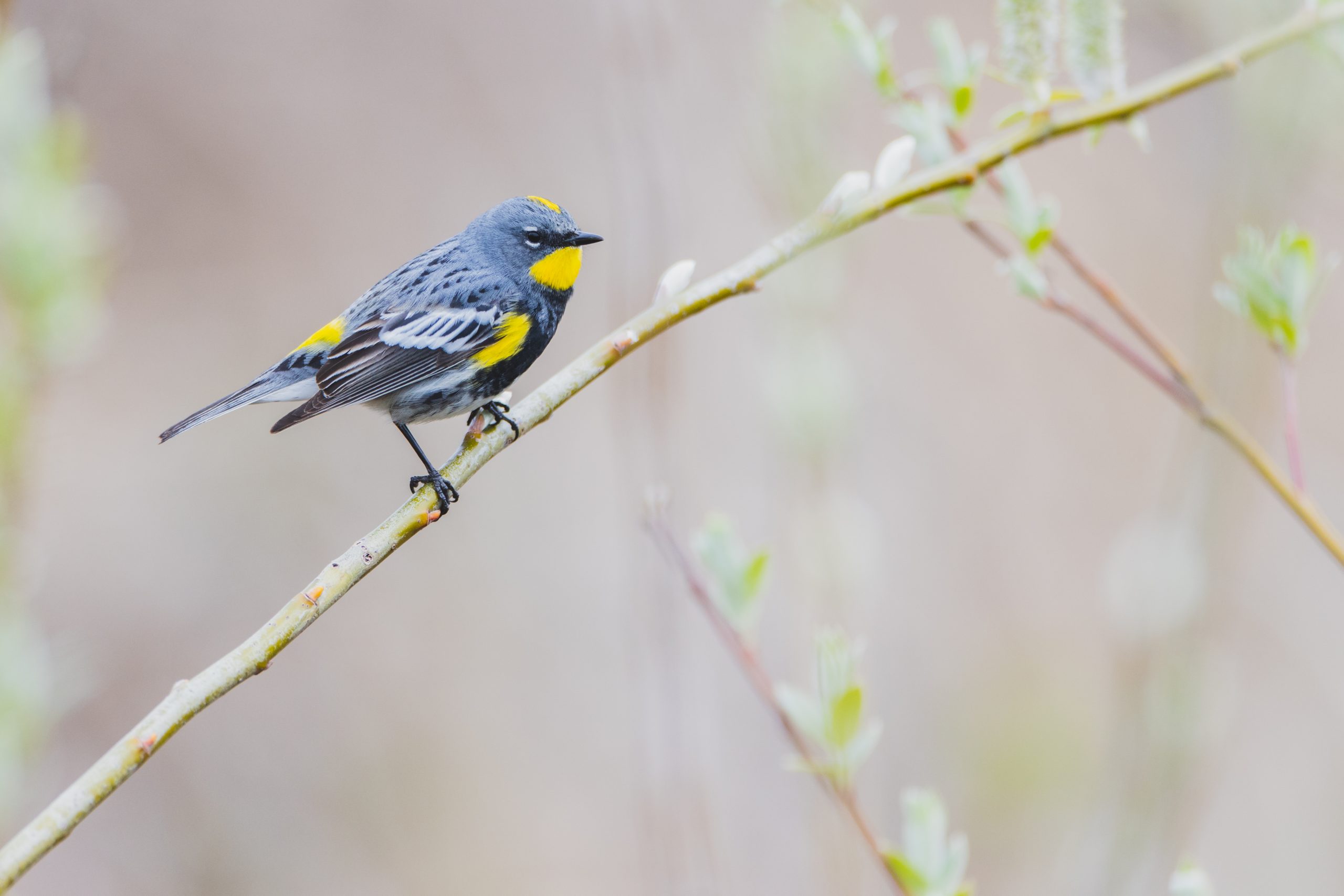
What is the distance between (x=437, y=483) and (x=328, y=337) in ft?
3.22

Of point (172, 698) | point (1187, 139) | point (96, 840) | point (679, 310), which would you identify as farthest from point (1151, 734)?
point (96, 840)

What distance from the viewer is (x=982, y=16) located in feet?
23.8

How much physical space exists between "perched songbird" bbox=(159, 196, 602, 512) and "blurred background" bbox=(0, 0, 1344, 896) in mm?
2134

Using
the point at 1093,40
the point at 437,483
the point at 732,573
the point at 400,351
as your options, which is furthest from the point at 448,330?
the point at 1093,40

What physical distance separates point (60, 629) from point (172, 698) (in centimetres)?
546

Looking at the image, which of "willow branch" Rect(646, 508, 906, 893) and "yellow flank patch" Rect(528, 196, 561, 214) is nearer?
"willow branch" Rect(646, 508, 906, 893)

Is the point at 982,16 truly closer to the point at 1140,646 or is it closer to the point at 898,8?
the point at 898,8

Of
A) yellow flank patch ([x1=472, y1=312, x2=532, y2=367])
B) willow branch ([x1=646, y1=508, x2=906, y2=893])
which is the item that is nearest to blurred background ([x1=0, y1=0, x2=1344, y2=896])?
yellow flank patch ([x1=472, y1=312, x2=532, y2=367])

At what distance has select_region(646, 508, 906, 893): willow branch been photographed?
1.42 metres

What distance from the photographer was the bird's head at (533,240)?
2.62 m

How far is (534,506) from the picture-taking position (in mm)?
6785

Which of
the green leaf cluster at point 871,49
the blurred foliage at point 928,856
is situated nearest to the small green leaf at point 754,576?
the blurred foliage at point 928,856

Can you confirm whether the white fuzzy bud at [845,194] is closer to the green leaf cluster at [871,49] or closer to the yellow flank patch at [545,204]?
the green leaf cluster at [871,49]

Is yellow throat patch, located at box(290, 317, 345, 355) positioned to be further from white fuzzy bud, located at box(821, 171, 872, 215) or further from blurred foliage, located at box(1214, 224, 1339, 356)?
blurred foliage, located at box(1214, 224, 1339, 356)
